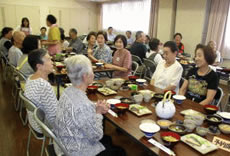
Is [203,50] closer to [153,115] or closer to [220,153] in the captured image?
[153,115]

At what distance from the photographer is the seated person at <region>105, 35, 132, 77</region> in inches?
125

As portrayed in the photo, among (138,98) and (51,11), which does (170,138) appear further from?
(51,11)

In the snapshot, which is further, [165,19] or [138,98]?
[165,19]

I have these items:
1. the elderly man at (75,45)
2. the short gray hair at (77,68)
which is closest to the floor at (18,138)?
the short gray hair at (77,68)

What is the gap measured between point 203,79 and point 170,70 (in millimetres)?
419

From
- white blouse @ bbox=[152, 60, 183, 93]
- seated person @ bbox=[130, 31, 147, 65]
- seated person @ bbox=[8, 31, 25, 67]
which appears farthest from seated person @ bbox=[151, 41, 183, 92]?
seated person @ bbox=[8, 31, 25, 67]

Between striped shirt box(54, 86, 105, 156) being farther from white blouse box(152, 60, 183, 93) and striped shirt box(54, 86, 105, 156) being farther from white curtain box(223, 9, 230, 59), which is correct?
white curtain box(223, 9, 230, 59)

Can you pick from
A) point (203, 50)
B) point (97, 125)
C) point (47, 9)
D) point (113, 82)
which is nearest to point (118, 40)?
point (113, 82)

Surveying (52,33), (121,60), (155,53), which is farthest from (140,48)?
(52,33)

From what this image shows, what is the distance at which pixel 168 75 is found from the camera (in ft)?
7.94

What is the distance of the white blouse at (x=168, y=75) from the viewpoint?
236 cm

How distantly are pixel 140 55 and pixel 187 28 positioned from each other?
242 centimetres

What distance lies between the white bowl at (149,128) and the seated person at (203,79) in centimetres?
91

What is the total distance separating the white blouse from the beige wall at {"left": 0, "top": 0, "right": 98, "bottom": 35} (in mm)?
8318
